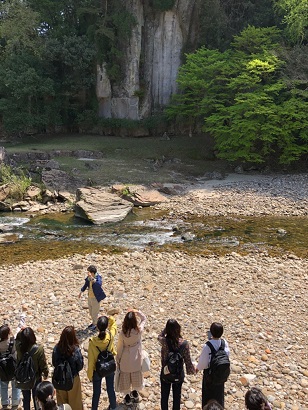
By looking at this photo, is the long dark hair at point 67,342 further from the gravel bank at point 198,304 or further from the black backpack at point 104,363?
the gravel bank at point 198,304

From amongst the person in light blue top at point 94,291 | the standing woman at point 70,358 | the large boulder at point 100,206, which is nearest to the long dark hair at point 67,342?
the standing woman at point 70,358

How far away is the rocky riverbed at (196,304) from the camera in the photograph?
18.2 ft

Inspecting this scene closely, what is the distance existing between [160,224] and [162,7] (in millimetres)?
24527

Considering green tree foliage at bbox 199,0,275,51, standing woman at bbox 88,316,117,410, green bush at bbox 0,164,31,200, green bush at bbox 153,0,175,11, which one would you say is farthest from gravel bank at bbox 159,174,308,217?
green bush at bbox 153,0,175,11

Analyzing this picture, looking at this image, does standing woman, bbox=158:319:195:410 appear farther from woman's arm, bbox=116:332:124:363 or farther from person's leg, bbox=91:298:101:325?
person's leg, bbox=91:298:101:325

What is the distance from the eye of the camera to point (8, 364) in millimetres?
4395

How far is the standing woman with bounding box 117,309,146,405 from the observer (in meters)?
4.56

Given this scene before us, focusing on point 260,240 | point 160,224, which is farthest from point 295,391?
point 160,224

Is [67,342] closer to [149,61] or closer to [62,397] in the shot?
[62,397]

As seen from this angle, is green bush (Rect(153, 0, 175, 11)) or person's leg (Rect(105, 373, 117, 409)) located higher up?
green bush (Rect(153, 0, 175, 11))

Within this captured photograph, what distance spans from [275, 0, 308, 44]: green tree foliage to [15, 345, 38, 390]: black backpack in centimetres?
2616

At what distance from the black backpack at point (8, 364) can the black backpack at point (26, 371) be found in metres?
0.17

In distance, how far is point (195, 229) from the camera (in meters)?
14.4

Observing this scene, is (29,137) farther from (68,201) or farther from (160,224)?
(160,224)
